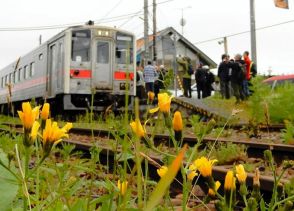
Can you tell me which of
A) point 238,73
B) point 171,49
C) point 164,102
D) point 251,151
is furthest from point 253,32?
point 171,49

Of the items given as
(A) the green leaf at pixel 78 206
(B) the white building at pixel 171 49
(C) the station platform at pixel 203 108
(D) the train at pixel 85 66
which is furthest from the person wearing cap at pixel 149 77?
(B) the white building at pixel 171 49

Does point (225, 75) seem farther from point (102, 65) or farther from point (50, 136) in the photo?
point (50, 136)

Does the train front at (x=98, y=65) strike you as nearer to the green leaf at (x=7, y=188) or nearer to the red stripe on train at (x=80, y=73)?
the red stripe on train at (x=80, y=73)

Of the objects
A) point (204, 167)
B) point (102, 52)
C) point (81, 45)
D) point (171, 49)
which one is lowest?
point (204, 167)

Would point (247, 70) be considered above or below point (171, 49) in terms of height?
below

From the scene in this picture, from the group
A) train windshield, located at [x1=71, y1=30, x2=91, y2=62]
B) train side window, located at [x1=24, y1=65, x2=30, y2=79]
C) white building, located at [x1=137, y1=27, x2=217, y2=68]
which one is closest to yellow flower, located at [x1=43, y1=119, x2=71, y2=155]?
train windshield, located at [x1=71, y1=30, x2=91, y2=62]

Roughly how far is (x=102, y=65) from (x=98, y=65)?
0.14 m

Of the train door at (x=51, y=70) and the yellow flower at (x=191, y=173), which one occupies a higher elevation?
the train door at (x=51, y=70)

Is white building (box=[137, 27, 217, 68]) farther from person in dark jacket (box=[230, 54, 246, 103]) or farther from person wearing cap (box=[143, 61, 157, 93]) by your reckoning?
person in dark jacket (box=[230, 54, 246, 103])

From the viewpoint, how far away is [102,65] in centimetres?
1645

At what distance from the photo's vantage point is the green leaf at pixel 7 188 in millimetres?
1054

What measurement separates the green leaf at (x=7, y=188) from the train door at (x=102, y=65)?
1516 centimetres

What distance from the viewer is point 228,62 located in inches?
612

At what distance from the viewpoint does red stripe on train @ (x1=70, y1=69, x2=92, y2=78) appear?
15.8 m
